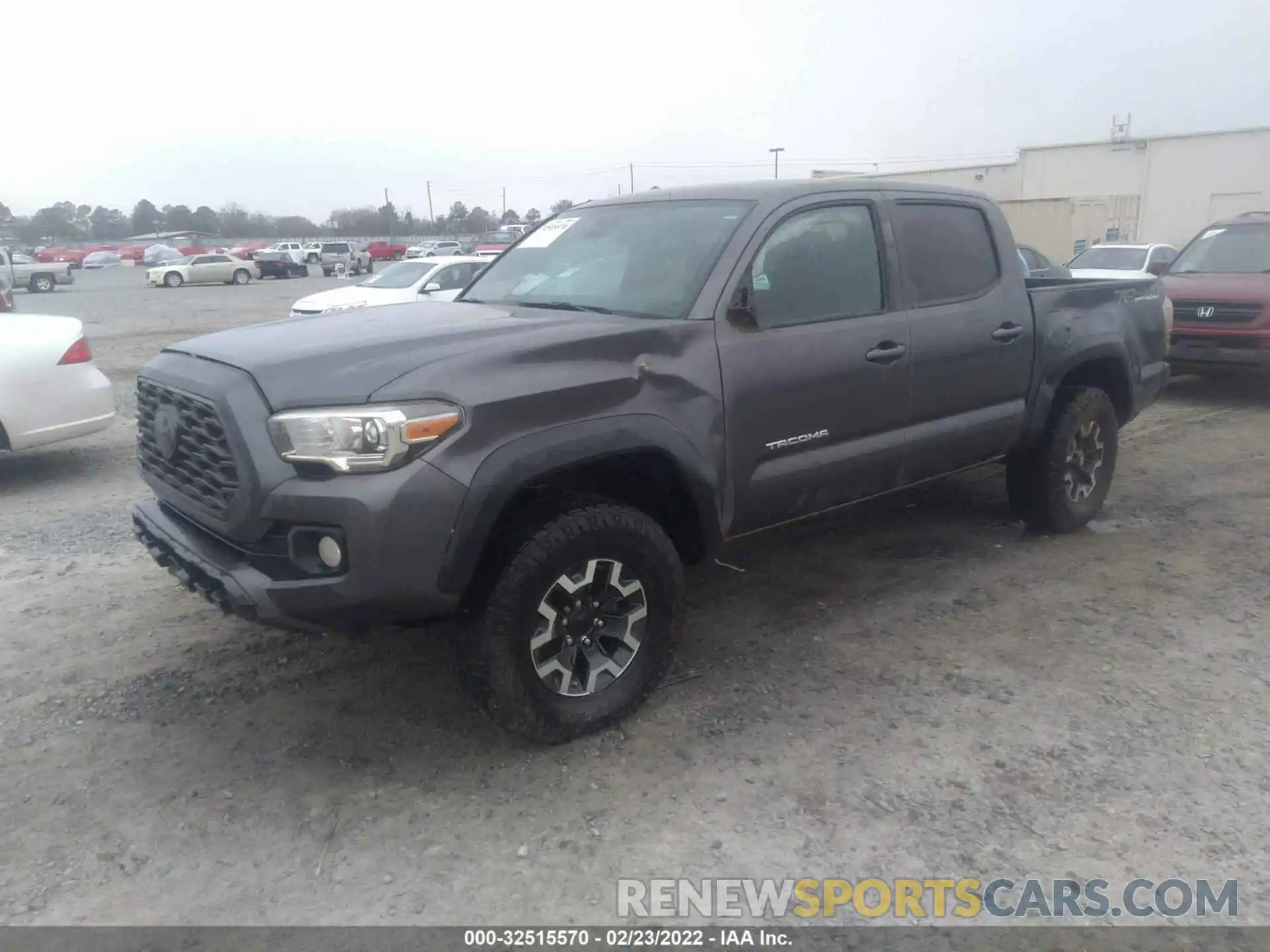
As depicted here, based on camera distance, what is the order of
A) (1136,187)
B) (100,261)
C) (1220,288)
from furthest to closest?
(100,261)
(1136,187)
(1220,288)

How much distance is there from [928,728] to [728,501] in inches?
43.2

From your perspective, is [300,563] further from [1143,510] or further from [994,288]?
[1143,510]

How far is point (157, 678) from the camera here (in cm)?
395

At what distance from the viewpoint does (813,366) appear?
393 centimetres

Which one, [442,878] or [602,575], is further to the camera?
[602,575]

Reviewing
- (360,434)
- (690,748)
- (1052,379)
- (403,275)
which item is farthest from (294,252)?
(690,748)

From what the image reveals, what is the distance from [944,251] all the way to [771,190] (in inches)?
43.1

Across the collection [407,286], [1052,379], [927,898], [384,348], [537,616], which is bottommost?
[927,898]

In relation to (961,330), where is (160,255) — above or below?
below

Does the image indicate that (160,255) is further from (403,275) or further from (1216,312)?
(1216,312)

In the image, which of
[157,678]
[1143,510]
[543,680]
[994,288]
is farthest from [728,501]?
[1143,510]

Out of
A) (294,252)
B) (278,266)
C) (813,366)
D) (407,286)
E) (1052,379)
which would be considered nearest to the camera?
(813,366)

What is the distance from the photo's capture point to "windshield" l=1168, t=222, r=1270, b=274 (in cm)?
1017

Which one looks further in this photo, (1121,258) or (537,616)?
(1121,258)
